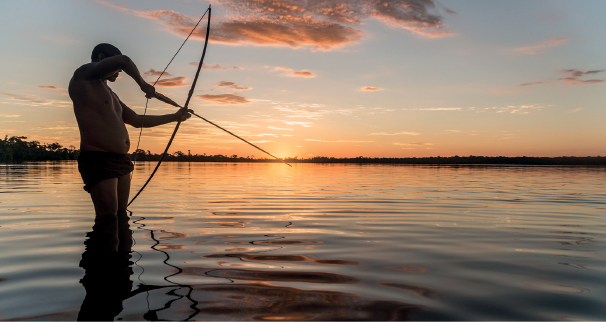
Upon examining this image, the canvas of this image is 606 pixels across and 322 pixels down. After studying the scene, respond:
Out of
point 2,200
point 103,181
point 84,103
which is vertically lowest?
point 2,200

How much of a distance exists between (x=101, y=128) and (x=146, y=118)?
152cm

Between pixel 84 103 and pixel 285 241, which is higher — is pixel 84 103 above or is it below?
above

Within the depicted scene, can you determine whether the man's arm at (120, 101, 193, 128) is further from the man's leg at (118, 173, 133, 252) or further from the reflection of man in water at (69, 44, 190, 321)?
the man's leg at (118, 173, 133, 252)

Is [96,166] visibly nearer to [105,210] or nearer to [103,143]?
[103,143]

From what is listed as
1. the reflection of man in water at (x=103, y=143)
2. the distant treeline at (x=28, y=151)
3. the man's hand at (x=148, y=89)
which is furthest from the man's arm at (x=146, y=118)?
the distant treeline at (x=28, y=151)

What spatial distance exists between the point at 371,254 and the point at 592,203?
10.1 m

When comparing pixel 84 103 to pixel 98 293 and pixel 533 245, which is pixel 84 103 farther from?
pixel 533 245

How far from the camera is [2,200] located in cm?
1051

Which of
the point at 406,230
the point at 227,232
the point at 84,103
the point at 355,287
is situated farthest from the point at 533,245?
the point at 84,103

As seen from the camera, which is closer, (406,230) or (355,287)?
(355,287)

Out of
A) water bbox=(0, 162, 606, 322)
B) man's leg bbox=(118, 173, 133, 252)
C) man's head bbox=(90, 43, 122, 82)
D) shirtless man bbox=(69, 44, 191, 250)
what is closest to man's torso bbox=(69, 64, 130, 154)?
shirtless man bbox=(69, 44, 191, 250)

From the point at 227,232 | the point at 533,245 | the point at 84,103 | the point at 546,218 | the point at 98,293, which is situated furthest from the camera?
the point at 546,218

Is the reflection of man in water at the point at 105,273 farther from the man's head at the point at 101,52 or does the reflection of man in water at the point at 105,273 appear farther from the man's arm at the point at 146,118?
the man's head at the point at 101,52

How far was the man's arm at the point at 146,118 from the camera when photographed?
5.73 m
